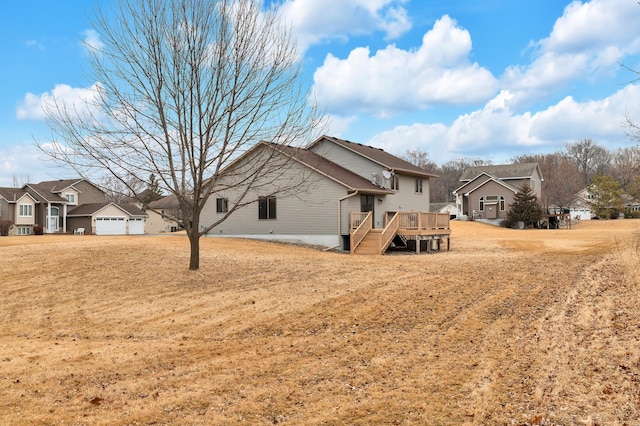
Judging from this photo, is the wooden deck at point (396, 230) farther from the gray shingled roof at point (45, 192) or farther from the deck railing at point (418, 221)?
the gray shingled roof at point (45, 192)

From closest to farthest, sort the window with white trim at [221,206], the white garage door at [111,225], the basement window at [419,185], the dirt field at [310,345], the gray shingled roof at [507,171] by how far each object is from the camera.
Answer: the dirt field at [310,345]
the window with white trim at [221,206]
the basement window at [419,185]
the white garage door at [111,225]
the gray shingled roof at [507,171]

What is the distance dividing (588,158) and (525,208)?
5995 centimetres

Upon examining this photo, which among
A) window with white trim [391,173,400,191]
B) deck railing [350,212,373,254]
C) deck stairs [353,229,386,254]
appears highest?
window with white trim [391,173,400,191]

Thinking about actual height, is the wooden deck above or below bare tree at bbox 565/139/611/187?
below

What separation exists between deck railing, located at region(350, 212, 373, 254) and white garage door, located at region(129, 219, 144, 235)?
3299 centimetres

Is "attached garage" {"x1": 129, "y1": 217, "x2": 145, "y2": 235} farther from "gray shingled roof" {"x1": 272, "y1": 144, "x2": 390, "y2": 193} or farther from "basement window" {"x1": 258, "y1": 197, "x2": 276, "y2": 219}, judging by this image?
"gray shingled roof" {"x1": 272, "y1": 144, "x2": 390, "y2": 193}

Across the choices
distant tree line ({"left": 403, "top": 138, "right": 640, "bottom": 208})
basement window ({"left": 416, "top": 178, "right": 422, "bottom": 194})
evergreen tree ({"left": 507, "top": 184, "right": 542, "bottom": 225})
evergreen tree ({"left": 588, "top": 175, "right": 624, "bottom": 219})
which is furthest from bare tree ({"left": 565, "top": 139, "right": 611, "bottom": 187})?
basement window ({"left": 416, "top": 178, "right": 422, "bottom": 194})

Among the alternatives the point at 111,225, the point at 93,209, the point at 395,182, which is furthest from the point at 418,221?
the point at 93,209

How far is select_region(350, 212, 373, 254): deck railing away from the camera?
78.4 ft

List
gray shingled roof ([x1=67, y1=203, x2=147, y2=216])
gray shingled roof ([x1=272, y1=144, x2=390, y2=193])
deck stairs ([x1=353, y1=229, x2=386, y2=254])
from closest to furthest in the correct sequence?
1. deck stairs ([x1=353, y1=229, x2=386, y2=254])
2. gray shingled roof ([x1=272, y1=144, x2=390, y2=193])
3. gray shingled roof ([x1=67, y1=203, x2=147, y2=216])

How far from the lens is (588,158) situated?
97812 millimetres

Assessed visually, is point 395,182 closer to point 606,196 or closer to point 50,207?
point 50,207

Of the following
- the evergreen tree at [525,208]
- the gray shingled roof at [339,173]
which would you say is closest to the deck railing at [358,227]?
the gray shingled roof at [339,173]

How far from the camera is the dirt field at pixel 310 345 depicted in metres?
5.60
